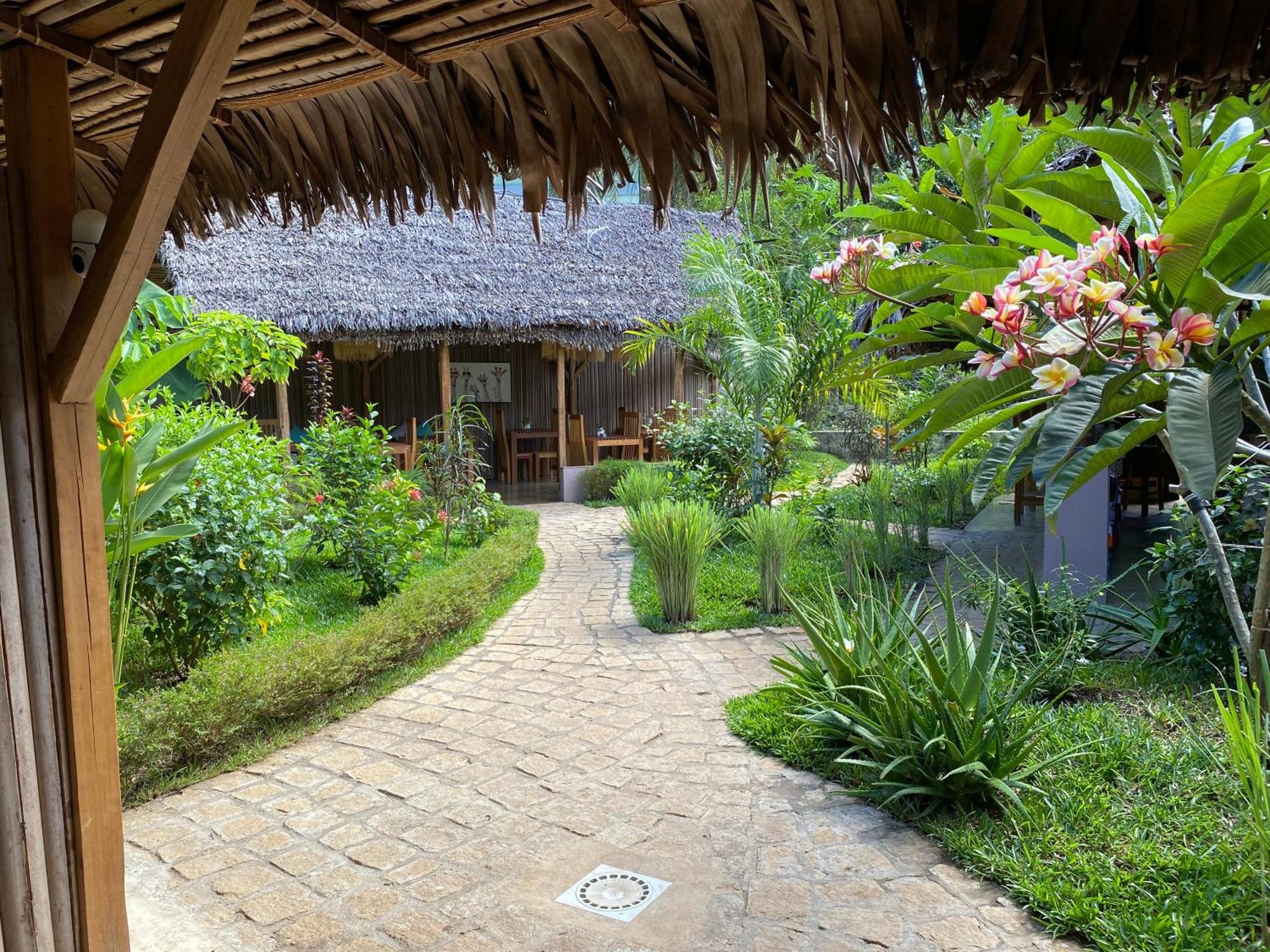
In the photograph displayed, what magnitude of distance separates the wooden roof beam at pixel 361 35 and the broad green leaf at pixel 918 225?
1617 mm

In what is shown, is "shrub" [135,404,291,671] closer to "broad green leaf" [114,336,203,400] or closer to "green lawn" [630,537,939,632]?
"broad green leaf" [114,336,203,400]

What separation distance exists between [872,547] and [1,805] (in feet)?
21.2

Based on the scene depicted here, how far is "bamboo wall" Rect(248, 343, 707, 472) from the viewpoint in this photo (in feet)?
45.3

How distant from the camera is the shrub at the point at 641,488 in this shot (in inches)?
364

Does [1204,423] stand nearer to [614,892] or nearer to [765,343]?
[614,892]

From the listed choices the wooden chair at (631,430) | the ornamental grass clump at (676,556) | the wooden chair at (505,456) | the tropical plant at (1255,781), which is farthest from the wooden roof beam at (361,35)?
the wooden chair at (505,456)

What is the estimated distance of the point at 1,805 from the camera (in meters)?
1.60

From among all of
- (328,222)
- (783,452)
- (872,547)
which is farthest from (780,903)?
(328,222)

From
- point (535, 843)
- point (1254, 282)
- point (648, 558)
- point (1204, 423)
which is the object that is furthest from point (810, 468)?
point (1204, 423)

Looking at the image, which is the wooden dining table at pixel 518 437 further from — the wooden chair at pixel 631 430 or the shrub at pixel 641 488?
the shrub at pixel 641 488

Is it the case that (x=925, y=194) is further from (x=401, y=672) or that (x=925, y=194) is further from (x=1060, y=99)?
(x=401, y=672)

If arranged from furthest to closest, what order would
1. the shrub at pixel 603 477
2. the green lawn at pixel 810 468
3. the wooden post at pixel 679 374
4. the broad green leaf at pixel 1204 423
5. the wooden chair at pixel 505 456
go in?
the wooden chair at pixel 505 456, the wooden post at pixel 679 374, the shrub at pixel 603 477, the green lawn at pixel 810 468, the broad green leaf at pixel 1204 423

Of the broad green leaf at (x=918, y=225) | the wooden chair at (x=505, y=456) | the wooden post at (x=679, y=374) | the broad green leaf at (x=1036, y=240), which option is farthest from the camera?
the wooden chair at (x=505, y=456)

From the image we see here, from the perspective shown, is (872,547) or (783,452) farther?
(783,452)
